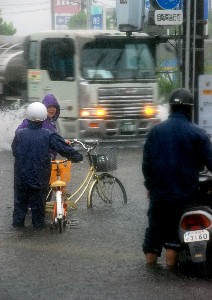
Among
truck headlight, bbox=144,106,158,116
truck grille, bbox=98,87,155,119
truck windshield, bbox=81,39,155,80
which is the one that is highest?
truck windshield, bbox=81,39,155,80

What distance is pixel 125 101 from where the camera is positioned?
26031 millimetres

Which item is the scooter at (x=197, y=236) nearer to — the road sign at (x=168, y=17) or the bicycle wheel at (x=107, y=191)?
the road sign at (x=168, y=17)

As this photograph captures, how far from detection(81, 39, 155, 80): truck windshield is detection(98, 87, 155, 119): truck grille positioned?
1.04 ft

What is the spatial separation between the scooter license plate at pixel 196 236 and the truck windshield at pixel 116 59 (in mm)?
15527

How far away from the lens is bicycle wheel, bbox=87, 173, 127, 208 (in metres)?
16.0

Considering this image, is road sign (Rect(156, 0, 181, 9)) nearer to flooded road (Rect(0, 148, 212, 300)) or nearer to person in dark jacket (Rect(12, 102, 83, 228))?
person in dark jacket (Rect(12, 102, 83, 228))

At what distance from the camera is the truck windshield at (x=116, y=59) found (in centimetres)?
2548

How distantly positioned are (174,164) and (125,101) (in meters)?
15.7

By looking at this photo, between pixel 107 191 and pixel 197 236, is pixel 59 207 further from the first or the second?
pixel 197 236

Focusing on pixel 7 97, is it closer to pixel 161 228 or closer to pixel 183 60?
pixel 183 60

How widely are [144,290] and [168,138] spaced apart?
1462 millimetres

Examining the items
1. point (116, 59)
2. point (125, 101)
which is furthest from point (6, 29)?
point (116, 59)

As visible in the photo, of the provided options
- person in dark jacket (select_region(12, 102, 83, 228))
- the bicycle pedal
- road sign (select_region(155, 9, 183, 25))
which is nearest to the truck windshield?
road sign (select_region(155, 9, 183, 25))

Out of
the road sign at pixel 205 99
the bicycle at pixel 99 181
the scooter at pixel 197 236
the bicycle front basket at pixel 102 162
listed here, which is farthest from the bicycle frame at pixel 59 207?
the scooter at pixel 197 236
